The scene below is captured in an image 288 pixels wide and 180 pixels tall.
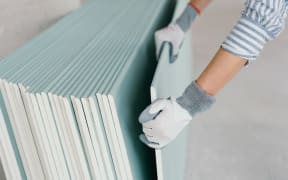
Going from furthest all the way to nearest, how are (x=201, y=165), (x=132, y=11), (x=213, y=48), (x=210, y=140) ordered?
(x=213, y=48)
(x=210, y=140)
(x=201, y=165)
(x=132, y=11)

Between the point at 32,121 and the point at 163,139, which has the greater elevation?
the point at 32,121

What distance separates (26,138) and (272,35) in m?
0.71

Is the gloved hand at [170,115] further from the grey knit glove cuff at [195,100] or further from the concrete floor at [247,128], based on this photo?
the concrete floor at [247,128]

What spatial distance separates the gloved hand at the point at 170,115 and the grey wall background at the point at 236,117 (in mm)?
736

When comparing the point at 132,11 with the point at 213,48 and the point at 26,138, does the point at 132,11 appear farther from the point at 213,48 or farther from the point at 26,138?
the point at 213,48

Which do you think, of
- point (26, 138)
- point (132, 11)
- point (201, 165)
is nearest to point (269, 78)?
point (201, 165)

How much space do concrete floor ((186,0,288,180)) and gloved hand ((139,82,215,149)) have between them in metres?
1.00

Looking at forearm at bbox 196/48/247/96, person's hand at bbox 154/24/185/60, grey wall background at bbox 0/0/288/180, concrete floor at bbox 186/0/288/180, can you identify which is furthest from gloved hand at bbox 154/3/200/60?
concrete floor at bbox 186/0/288/180

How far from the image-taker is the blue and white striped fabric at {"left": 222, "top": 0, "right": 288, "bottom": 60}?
34.3 inches

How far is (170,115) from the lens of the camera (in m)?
0.93

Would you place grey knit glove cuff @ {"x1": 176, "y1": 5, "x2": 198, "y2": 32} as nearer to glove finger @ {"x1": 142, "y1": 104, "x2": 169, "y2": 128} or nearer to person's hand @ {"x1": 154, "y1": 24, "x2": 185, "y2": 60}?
person's hand @ {"x1": 154, "y1": 24, "x2": 185, "y2": 60}

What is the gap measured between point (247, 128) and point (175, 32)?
1114 mm

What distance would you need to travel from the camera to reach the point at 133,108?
104cm

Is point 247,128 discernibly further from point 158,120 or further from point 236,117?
point 158,120
